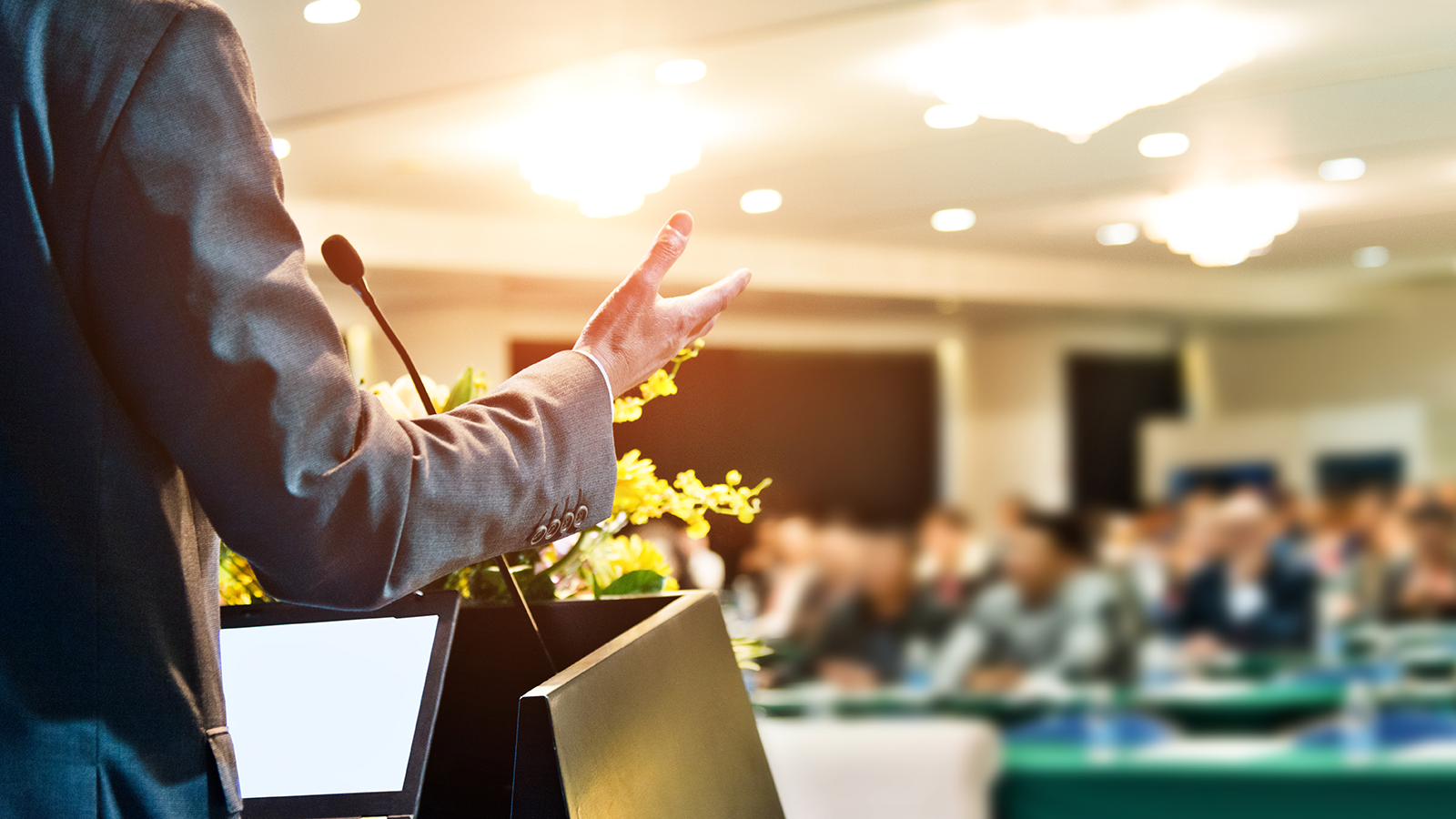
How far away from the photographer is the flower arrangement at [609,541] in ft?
2.33

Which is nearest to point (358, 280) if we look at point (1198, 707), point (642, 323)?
point (642, 323)

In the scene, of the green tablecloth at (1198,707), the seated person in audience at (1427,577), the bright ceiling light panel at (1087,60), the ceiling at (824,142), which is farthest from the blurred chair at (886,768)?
the seated person in audience at (1427,577)

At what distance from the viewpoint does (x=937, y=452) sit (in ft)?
33.8

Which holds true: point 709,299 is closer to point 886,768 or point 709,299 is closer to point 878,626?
point 886,768

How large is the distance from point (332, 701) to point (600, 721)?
22 cm

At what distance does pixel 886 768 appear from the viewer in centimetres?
330

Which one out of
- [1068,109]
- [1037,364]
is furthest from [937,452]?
[1068,109]

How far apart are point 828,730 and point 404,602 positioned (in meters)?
3.03

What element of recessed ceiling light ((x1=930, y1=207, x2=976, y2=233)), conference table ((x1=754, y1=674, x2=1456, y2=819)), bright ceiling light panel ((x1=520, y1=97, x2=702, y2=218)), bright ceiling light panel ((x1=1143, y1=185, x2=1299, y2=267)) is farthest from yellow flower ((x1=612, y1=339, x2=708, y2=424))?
recessed ceiling light ((x1=930, y1=207, x2=976, y2=233))

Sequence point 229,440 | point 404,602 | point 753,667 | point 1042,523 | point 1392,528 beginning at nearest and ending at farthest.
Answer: point 229,440
point 404,602
point 753,667
point 1042,523
point 1392,528

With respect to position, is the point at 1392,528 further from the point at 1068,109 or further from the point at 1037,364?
the point at 1068,109

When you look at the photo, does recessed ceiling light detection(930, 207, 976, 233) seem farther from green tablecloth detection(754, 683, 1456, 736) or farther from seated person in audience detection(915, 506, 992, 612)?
green tablecloth detection(754, 683, 1456, 736)

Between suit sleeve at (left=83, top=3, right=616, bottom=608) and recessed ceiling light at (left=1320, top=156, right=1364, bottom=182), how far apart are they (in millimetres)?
5415

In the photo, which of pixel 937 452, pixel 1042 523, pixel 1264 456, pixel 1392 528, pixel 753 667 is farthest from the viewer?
pixel 1264 456
